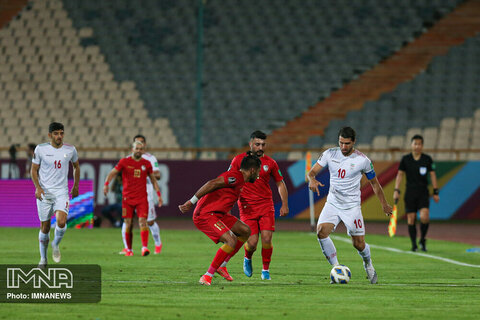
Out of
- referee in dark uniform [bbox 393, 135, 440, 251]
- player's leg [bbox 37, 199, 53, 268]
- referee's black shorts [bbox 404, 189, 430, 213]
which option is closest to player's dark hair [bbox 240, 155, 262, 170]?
player's leg [bbox 37, 199, 53, 268]

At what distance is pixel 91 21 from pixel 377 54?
12030mm

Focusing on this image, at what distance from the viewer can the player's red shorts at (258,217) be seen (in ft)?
39.6

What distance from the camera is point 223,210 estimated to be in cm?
1088

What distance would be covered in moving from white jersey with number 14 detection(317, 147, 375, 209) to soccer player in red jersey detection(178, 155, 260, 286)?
126 cm

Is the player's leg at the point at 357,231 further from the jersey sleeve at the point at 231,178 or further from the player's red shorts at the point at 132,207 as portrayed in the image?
the player's red shorts at the point at 132,207

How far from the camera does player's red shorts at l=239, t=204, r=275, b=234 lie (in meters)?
12.1

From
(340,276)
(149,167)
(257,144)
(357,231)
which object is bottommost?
(340,276)

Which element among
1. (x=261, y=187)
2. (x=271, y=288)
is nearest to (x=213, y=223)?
(x=271, y=288)

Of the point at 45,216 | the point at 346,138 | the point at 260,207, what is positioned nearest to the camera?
the point at 346,138

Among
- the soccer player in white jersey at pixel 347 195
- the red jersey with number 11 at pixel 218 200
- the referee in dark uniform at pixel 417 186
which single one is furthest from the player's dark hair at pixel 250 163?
the referee in dark uniform at pixel 417 186

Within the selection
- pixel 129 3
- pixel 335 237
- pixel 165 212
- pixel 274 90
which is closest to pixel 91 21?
pixel 129 3

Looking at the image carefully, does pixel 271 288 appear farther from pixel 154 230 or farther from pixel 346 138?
pixel 154 230

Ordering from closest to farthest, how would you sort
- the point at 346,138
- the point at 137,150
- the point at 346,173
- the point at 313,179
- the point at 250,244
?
the point at 346,138
the point at 313,179
the point at 346,173
the point at 250,244
the point at 137,150

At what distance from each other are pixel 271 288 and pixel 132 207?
6031 millimetres
